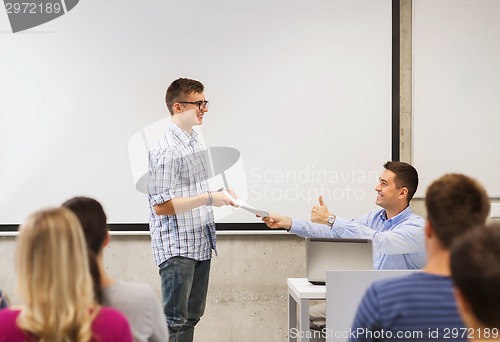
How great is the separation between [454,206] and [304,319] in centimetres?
168

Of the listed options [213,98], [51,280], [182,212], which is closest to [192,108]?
[182,212]

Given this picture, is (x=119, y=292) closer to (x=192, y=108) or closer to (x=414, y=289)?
(x=414, y=289)

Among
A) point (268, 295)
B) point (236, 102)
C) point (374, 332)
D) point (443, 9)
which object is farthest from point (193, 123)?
point (374, 332)

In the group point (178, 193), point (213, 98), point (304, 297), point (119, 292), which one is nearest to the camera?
point (119, 292)

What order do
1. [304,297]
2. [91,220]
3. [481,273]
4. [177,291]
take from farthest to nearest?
[177,291] < [304,297] < [91,220] < [481,273]

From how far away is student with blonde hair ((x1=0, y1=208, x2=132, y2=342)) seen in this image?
65.6 inches

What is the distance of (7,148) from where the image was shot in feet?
16.5

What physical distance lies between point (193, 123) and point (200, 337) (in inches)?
69.9

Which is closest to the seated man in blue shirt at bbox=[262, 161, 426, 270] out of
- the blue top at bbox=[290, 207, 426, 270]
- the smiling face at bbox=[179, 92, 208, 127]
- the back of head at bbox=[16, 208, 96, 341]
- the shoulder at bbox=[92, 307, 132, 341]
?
the blue top at bbox=[290, 207, 426, 270]

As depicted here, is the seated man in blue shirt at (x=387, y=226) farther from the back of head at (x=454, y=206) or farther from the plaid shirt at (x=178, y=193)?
the back of head at (x=454, y=206)

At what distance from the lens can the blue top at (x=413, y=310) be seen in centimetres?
184

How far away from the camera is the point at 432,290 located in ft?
6.05

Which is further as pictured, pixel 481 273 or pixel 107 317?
pixel 107 317

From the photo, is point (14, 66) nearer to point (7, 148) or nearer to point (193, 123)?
point (7, 148)
